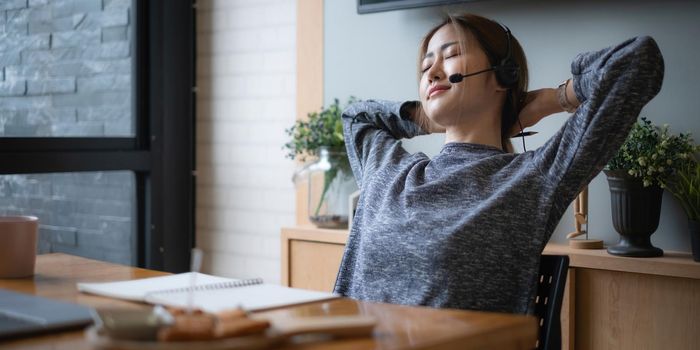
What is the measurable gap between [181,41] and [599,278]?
7.42 ft

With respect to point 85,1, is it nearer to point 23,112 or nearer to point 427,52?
point 23,112

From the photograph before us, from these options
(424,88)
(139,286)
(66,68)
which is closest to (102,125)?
(66,68)

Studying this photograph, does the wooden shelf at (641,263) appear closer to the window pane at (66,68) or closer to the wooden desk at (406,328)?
the wooden desk at (406,328)

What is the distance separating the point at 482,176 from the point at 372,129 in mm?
506

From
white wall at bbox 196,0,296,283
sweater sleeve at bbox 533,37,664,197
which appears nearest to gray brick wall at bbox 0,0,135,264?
white wall at bbox 196,0,296,283

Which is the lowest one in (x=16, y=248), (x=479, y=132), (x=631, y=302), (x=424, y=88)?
(x=631, y=302)

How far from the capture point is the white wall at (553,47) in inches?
105

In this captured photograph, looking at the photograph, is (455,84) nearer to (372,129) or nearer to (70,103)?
(372,129)

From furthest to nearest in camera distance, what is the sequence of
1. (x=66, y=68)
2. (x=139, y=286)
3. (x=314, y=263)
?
(x=66, y=68), (x=314, y=263), (x=139, y=286)

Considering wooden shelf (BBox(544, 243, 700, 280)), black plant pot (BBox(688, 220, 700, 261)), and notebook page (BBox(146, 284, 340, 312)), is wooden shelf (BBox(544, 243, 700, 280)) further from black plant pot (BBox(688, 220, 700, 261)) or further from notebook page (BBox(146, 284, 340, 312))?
notebook page (BBox(146, 284, 340, 312))

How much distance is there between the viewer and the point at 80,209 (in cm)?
378

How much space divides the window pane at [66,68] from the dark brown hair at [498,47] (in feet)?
6.73

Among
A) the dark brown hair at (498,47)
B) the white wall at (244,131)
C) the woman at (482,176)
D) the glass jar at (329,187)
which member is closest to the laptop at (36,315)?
the woman at (482,176)

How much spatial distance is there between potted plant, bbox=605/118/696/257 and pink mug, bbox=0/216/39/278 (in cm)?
158
